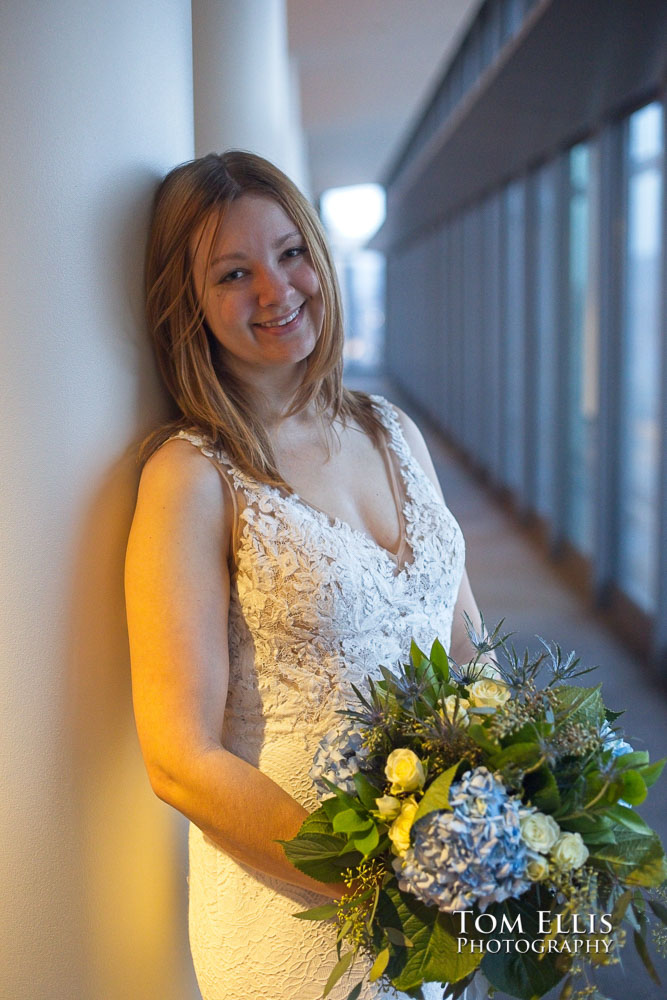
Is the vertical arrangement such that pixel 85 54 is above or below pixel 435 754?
above

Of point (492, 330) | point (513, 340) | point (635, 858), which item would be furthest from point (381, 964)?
point (492, 330)

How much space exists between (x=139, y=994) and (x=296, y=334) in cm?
130

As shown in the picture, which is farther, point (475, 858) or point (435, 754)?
point (435, 754)

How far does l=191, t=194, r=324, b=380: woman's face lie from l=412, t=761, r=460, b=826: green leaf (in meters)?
0.91

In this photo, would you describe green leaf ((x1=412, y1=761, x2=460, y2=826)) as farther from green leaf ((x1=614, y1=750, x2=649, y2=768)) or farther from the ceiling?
the ceiling

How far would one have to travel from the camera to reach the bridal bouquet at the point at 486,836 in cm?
132

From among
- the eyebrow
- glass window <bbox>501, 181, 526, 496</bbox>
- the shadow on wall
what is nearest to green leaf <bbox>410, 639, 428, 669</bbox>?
the shadow on wall

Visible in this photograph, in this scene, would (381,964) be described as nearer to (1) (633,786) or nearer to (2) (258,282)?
(1) (633,786)

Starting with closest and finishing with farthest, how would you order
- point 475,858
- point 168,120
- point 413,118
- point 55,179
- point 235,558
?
point 475,858, point 55,179, point 235,558, point 168,120, point 413,118

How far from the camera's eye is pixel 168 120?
2010 millimetres

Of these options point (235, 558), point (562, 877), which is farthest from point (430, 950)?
point (235, 558)

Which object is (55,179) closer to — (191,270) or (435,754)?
(191,270)

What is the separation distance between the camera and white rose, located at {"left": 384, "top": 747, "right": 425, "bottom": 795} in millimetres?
1396

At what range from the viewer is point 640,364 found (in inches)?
274
